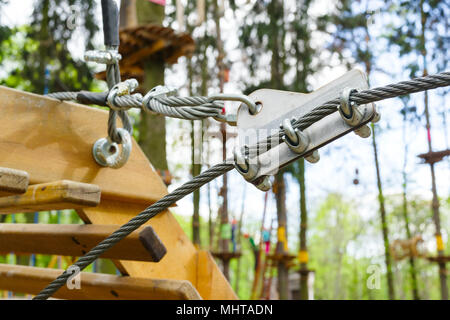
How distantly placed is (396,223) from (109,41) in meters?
11.9

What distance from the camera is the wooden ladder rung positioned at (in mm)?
1110

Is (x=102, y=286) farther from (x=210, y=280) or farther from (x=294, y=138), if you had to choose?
(x=294, y=138)

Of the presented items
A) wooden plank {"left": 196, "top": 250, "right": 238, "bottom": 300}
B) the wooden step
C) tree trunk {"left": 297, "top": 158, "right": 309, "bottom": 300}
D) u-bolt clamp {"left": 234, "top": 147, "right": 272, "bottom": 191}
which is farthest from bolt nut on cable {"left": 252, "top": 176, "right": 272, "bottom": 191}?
tree trunk {"left": 297, "top": 158, "right": 309, "bottom": 300}

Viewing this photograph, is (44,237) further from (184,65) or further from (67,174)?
(184,65)

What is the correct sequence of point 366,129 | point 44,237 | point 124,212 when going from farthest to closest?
point 124,212 < point 44,237 < point 366,129

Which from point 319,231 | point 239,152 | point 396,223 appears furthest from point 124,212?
point 319,231

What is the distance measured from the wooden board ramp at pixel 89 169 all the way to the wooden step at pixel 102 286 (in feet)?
0.27

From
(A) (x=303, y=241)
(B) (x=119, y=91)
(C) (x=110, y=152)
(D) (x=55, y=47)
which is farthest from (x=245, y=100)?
(D) (x=55, y=47)

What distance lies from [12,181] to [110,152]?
0.54m

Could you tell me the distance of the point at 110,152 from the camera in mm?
1646

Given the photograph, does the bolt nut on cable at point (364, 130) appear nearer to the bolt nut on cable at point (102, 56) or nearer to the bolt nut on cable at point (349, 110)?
the bolt nut on cable at point (349, 110)

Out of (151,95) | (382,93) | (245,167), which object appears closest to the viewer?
(382,93)

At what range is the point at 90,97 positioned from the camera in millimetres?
1528

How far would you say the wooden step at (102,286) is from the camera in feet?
5.01
